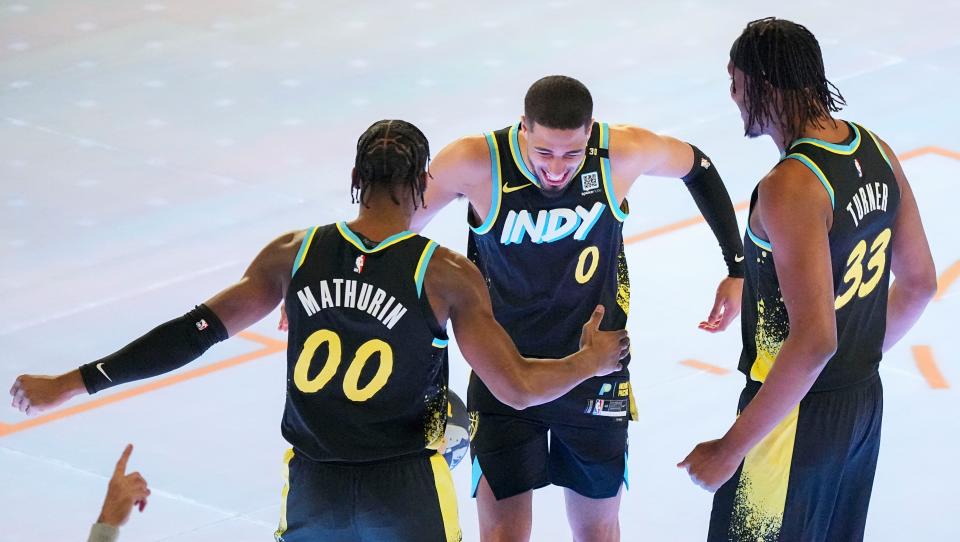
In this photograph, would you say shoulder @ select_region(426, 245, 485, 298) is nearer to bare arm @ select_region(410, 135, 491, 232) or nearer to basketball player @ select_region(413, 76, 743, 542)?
basketball player @ select_region(413, 76, 743, 542)

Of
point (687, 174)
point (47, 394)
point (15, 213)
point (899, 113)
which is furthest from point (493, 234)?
point (899, 113)

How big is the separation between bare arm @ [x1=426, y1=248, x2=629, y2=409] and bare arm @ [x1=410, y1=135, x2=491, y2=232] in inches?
42.3

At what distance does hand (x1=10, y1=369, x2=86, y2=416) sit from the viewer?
4777mm

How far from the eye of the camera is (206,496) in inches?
294

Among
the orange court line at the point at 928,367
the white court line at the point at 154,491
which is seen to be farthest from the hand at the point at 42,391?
the orange court line at the point at 928,367

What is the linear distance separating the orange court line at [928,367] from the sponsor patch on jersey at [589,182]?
144 inches

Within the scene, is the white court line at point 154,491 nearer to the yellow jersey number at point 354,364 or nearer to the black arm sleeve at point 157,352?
the black arm sleeve at point 157,352

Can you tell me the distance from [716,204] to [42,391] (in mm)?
2941

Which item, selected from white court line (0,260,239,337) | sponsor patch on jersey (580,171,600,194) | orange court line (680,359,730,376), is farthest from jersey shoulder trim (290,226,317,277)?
white court line (0,260,239,337)

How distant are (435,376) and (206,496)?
9.81 ft

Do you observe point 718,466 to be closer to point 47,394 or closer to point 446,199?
point 446,199

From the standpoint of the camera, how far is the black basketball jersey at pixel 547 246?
5742 mm

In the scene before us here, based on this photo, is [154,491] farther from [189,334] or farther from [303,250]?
[303,250]

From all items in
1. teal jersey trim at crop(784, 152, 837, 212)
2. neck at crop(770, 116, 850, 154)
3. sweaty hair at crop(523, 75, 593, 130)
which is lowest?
teal jersey trim at crop(784, 152, 837, 212)
